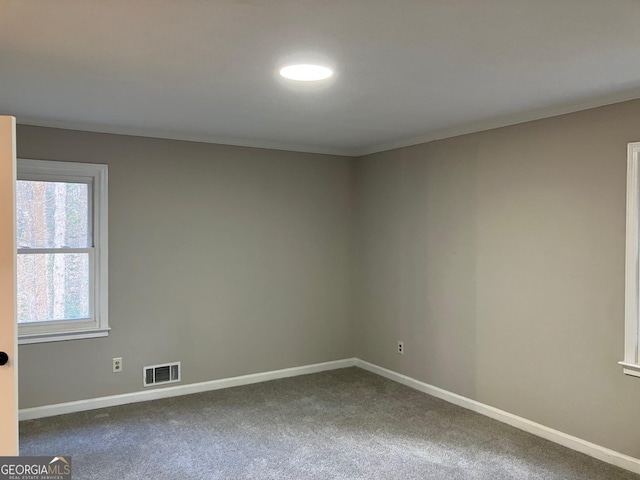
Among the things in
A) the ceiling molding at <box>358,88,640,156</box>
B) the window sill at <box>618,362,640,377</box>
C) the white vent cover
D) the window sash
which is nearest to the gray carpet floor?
the white vent cover

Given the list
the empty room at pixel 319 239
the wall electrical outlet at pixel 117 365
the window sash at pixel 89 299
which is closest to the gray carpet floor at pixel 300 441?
the empty room at pixel 319 239

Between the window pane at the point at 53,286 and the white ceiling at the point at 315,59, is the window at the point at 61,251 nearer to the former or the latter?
the window pane at the point at 53,286

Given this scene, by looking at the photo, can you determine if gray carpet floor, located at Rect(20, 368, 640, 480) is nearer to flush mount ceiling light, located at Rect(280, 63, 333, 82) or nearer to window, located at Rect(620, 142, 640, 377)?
window, located at Rect(620, 142, 640, 377)

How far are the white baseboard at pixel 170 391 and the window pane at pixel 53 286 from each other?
67cm

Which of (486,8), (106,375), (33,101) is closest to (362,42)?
(486,8)

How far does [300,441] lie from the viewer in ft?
11.0

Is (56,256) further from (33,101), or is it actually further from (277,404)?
(277,404)

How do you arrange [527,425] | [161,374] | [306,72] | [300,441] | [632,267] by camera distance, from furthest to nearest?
[161,374], [527,425], [300,441], [632,267], [306,72]

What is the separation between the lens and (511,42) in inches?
84.1

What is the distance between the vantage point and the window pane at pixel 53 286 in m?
3.76

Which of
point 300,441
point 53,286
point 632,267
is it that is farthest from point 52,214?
point 632,267

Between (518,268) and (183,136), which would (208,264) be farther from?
(518,268)

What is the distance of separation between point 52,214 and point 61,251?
0.95ft

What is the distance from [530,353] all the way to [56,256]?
356cm
